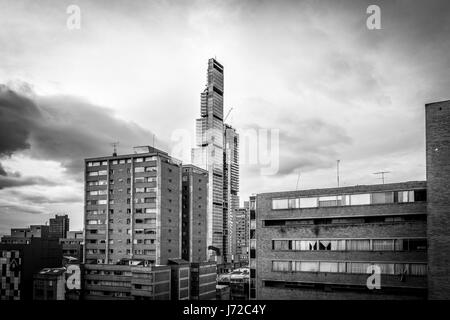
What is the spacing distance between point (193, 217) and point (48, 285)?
4241cm

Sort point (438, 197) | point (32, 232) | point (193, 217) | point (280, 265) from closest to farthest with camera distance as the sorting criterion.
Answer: point (438, 197)
point (280, 265)
point (193, 217)
point (32, 232)

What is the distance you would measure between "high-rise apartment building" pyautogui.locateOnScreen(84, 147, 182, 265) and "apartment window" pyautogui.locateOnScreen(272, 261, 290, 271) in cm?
4585

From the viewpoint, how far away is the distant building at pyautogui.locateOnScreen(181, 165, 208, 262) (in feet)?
348

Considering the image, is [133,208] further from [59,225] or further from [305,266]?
[59,225]

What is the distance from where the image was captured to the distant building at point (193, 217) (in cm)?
10619

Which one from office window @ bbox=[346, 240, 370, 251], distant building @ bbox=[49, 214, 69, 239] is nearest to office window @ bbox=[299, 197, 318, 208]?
office window @ bbox=[346, 240, 370, 251]

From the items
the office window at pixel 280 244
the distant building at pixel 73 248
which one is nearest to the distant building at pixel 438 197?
the office window at pixel 280 244

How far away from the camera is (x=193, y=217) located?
107m

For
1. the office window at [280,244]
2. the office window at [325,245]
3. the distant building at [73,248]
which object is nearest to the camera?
the office window at [325,245]

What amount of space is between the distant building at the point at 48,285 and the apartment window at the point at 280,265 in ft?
173

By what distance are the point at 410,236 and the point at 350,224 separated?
22.4 feet

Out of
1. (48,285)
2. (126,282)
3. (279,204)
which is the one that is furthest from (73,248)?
(279,204)

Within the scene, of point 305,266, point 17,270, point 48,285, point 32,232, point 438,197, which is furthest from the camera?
point 32,232

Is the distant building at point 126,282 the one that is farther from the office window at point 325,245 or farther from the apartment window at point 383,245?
the apartment window at point 383,245
